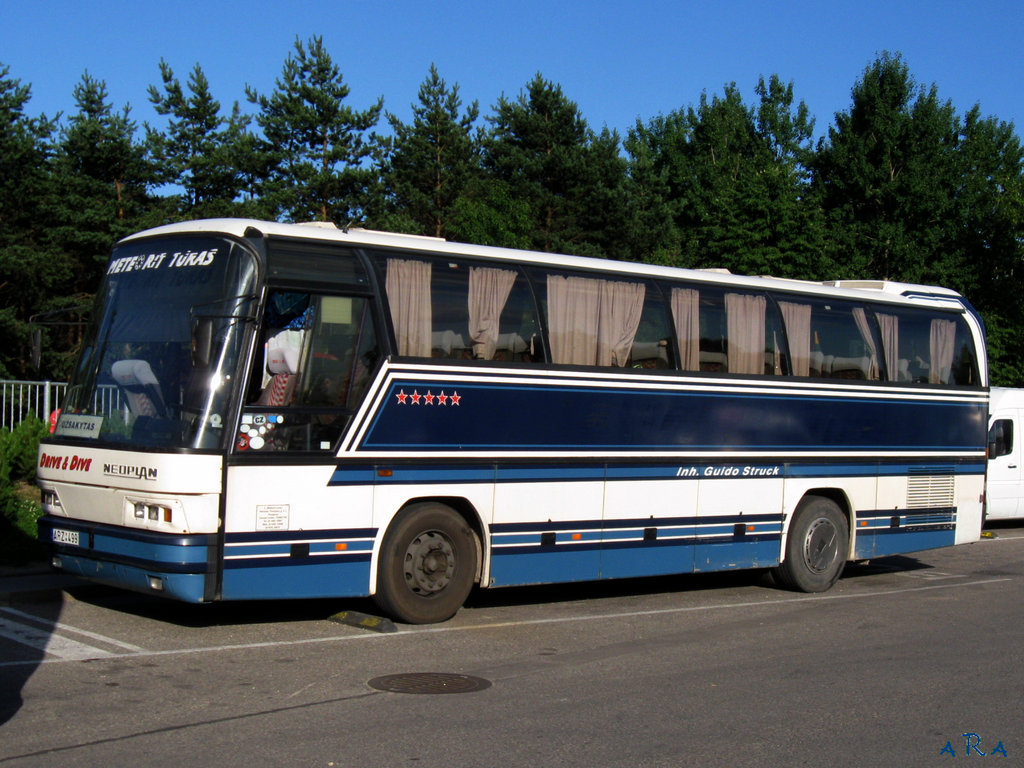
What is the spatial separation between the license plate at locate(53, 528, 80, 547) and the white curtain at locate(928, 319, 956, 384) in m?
10.6

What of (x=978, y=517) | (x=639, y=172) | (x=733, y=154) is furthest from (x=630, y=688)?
(x=733, y=154)

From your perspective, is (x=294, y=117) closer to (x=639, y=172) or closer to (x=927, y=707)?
(x=639, y=172)

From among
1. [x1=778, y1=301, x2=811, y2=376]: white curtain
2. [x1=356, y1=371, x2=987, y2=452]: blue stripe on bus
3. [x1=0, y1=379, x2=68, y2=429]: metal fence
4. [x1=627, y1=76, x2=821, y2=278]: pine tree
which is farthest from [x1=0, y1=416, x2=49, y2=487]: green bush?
[x1=627, y1=76, x2=821, y2=278]: pine tree

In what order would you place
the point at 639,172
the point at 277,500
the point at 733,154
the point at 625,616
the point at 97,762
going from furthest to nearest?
1. the point at 733,154
2. the point at 639,172
3. the point at 625,616
4. the point at 277,500
5. the point at 97,762

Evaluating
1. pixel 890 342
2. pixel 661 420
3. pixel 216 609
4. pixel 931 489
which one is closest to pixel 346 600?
pixel 216 609

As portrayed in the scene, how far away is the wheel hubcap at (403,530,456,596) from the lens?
10594 mm

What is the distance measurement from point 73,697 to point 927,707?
560cm

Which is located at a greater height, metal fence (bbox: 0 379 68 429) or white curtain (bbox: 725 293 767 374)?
white curtain (bbox: 725 293 767 374)

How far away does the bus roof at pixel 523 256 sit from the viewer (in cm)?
1011

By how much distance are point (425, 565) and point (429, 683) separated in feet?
7.43

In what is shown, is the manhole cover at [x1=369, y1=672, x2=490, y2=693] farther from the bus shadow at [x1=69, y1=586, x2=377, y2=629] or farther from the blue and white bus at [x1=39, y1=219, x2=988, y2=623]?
the bus shadow at [x1=69, y1=586, x2=377, y2=629]

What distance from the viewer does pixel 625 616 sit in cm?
1194

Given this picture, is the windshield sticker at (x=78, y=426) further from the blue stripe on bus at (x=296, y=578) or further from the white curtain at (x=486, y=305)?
the white curtain at (x=486, y=305)

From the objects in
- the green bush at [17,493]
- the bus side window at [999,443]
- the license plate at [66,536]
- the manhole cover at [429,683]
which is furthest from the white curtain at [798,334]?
the green bush at [17,493]
